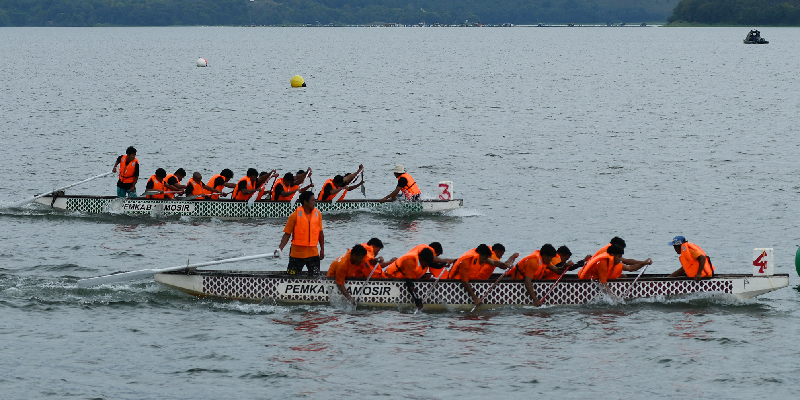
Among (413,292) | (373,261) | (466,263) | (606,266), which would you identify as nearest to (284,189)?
(373,261)

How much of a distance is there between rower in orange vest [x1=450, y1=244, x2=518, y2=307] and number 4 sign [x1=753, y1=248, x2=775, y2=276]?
5.51m

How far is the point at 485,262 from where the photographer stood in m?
21.5

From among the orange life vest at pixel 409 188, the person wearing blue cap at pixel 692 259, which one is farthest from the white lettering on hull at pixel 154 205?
the person wearing blue cap at pixel 692 259

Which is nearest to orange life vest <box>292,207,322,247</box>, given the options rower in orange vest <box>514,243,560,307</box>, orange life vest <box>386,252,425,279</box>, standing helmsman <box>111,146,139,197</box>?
orange life vest <box>386,252,425,279</box>

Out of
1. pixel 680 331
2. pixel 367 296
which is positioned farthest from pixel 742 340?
pixel 367 296

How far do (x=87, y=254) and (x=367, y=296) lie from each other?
10.5m

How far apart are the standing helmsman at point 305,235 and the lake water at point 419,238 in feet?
3.34

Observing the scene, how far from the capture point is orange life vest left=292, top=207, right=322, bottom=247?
21.5m

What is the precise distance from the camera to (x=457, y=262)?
2161cm

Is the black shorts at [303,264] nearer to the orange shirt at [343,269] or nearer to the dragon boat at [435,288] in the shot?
the dragon boat at [435,288]

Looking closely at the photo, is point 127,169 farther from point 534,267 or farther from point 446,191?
point 534,267

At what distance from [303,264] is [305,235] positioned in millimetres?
696

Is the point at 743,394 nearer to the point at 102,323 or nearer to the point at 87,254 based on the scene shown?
the point at 102,323

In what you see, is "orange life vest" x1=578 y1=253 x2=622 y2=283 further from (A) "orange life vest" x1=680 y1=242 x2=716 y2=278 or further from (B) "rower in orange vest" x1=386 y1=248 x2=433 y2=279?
(B) "rower in orange vest" x1=386 y1=248 x2=433 y2=279
